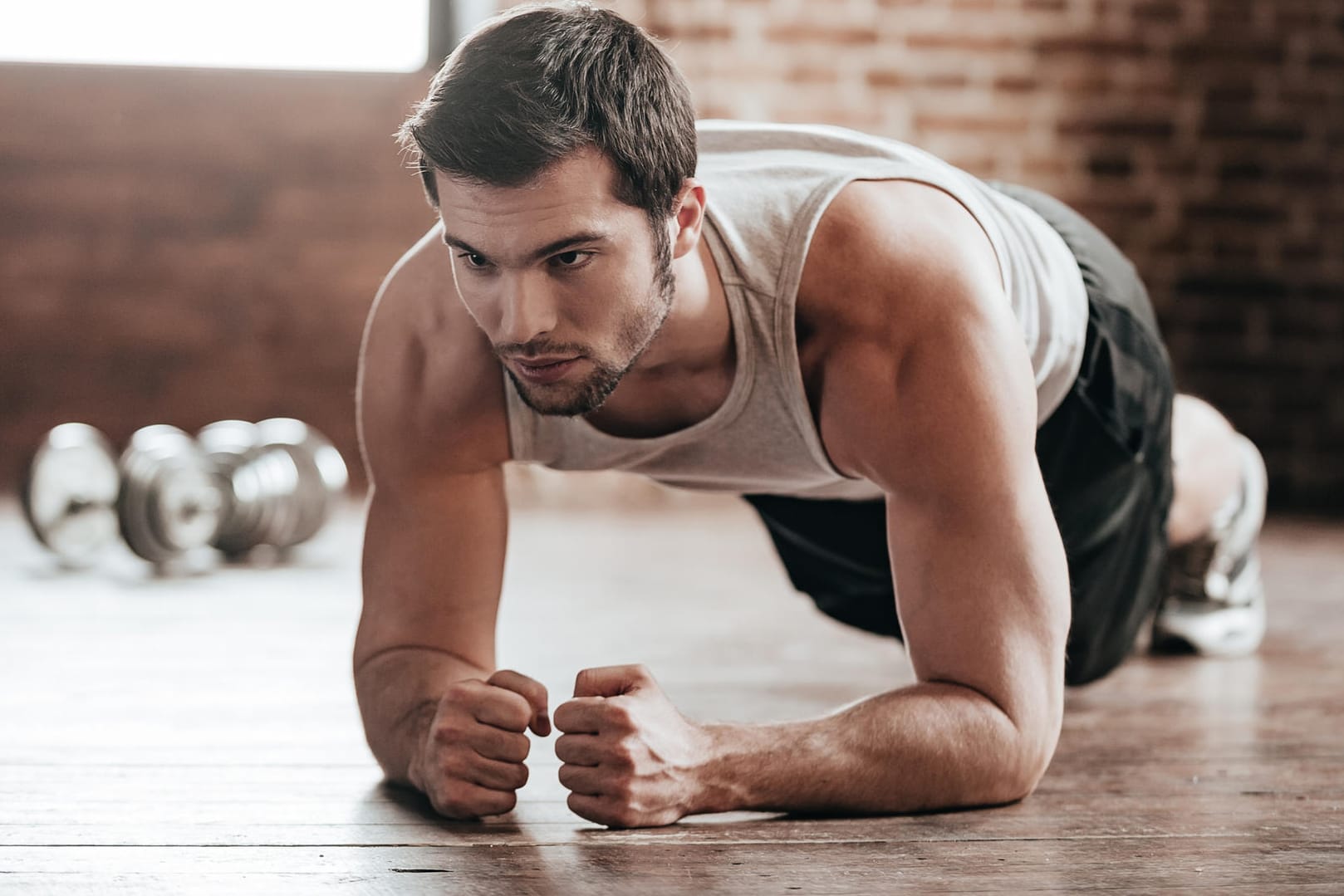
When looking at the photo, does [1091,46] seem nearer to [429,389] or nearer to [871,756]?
[429,389]

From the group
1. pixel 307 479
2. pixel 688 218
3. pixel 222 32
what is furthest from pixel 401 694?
pixel 222 32

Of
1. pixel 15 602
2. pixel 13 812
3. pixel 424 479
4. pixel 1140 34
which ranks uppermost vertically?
pixel 1140 34

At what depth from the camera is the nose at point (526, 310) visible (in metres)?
1.00

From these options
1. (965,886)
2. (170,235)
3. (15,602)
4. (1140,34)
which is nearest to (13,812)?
(965,886)

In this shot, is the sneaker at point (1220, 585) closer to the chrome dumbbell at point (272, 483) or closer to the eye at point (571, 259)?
the eye at point (571, 259)

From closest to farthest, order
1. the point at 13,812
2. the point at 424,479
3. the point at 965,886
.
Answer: the point at 965,886
the point at 13,812
the point at 424,479

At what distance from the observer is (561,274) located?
1017 mm

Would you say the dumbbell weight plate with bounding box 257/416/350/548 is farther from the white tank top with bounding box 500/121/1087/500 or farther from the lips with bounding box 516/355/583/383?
the lips with bounding box 516/355/583/383

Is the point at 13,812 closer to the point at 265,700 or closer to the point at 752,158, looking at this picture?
the point at 265,700

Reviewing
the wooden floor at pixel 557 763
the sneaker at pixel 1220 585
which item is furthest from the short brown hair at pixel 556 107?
the sneaker at pixel 1220 585

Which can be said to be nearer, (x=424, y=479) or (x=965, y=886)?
(x=965, y=886)

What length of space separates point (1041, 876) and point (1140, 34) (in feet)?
10.8

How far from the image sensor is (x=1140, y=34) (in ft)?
12.2

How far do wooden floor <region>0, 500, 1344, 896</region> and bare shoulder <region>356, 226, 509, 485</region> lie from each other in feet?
0.91
